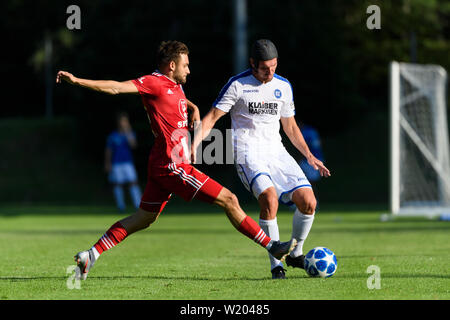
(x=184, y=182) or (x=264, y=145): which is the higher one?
(x=264, y=145)

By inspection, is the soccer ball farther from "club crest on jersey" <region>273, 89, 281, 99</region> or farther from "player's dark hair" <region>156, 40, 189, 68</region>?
"player's dark hair" <region>156, 40, 189, 68</region>

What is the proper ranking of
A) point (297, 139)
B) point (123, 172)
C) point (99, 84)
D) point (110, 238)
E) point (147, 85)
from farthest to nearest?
point (123, 172) → point (297, 139) → point (110, 238) → point (147, 85) → point (99, 84)

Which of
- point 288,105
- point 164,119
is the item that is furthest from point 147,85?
point 288,105

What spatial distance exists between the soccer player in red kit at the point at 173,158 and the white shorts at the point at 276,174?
16.5 inches

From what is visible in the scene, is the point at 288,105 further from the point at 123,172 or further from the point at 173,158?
the point at 123,172

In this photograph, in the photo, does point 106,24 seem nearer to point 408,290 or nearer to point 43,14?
point 43,14

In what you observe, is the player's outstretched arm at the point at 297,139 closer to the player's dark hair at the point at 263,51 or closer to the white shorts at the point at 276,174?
the white shorts at the point at 276,174

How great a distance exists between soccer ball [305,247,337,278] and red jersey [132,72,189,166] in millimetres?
1601

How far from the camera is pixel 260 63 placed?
8.30m

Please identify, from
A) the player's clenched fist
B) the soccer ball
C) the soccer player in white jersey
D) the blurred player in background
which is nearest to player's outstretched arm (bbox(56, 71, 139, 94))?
the player's clenched fist

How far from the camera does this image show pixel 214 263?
9.90 metres

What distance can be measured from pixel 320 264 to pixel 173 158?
1.80 metres
